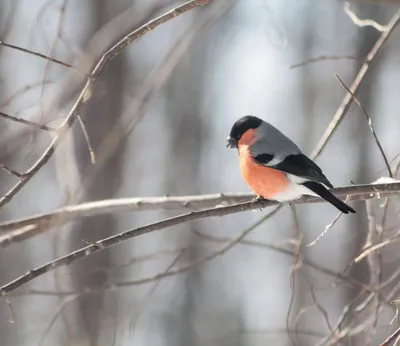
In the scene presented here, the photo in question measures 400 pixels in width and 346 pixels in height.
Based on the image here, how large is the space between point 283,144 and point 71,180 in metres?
0.78

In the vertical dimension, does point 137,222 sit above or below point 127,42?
above

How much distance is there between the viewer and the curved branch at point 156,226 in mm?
1501

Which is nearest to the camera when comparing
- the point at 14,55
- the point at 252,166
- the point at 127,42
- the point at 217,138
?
the point at 127,42

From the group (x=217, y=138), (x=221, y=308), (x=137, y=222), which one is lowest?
(x=221, y=308)

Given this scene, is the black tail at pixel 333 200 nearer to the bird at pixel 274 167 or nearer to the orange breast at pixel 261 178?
the bird at pixel 274 167

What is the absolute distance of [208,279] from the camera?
7316 mm

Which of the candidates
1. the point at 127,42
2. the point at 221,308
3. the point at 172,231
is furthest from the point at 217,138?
the point at 127,42

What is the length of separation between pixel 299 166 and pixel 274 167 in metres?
0.10

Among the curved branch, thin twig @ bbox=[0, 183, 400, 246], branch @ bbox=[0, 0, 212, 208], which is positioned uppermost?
branch @ bbox=[0, 0, 212, 208]

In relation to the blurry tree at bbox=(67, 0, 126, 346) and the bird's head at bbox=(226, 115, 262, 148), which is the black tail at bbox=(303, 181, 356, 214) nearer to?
the bird's head at bbox=(226, 115, 262, 148)

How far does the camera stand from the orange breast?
212 centimetres

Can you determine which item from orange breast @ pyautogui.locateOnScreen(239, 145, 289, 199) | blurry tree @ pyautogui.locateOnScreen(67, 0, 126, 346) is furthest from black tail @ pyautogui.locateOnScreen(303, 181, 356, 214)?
blurry tree @ pyautogui.locateOnScreen(67, 0, 126, 346)

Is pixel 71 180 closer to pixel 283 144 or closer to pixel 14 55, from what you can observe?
pixel 283 144

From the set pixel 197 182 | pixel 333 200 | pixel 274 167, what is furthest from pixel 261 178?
pixel 197 182
